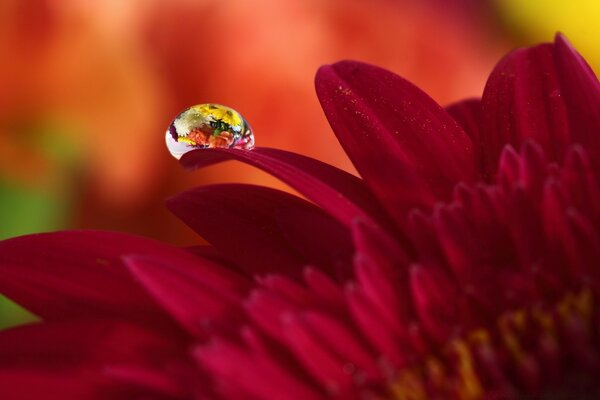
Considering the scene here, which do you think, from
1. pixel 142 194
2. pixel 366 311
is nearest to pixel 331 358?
pixel 366 311

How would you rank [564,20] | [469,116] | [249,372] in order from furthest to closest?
1. [564,20]
2. [469,116]
3. [249,372]

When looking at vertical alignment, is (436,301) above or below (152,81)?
below

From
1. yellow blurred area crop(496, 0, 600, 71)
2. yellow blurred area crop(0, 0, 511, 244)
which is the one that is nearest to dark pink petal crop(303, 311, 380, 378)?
yellow blurred area crop(0, 0, 511, 244)

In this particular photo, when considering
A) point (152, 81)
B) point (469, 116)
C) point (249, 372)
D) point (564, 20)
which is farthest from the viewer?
point (564, 20)

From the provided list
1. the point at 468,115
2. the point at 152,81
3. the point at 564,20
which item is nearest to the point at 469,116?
the point at 468,115

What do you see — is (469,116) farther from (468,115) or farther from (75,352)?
(75,352)

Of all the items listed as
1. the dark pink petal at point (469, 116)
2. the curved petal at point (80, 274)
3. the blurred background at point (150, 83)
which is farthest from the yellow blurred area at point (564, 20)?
the curved petal at point (80, 274)

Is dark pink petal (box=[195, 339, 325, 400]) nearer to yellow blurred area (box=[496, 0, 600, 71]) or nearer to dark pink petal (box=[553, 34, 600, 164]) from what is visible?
dark pink petal (box=[553, 34, 600, 164])
